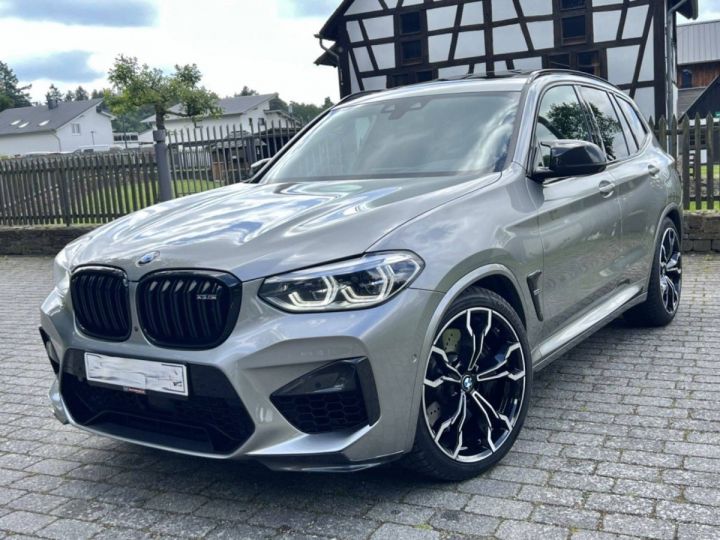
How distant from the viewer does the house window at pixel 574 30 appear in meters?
23.6

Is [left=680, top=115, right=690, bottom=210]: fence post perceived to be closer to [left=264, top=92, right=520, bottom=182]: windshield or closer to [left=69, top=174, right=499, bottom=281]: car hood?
[left=264, top=92, right=520, bottom=182]: windshield

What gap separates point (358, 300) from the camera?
2867 mm

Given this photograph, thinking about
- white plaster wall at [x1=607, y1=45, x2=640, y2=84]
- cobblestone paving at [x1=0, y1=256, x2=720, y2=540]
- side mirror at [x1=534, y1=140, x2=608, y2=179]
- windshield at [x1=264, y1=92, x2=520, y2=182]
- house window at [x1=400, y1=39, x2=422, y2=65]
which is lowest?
cobblestone paving at [x1=0, y1=256, x2=720, y2=540]

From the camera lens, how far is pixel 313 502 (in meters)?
3.19

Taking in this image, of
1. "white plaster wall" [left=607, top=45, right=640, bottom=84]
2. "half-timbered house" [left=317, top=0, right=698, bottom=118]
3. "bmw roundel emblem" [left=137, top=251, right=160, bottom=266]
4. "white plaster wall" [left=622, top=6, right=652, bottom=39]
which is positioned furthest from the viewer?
"white plaster wall" [left=607, top=45, right=640, bottom=84]

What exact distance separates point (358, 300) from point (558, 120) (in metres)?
2.24

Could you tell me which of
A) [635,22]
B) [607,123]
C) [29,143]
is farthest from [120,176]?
[29,143]

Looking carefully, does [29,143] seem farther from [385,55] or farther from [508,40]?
[508,40]

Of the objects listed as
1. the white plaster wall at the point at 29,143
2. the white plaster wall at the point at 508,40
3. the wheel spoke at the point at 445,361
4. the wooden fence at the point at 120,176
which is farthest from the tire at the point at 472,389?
the white plaster wall at the point at 29,143

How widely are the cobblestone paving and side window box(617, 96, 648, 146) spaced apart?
1875mm

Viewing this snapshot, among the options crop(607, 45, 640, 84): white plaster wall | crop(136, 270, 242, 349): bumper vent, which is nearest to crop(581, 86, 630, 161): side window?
crop(136, 270, 242, 349): bumper vent

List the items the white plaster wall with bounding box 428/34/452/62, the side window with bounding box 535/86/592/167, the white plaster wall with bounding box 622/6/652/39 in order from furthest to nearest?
the white plaster wall with bounding box 428/34/452/62 < the white plaster wall with bounding box 622/6/652/39 < the side window with bounding box 535/86/592/167

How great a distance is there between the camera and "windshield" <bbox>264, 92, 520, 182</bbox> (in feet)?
13.1

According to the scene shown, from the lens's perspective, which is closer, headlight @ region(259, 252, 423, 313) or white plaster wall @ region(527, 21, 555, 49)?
headlight @ region(259, 252, 423, 313)
